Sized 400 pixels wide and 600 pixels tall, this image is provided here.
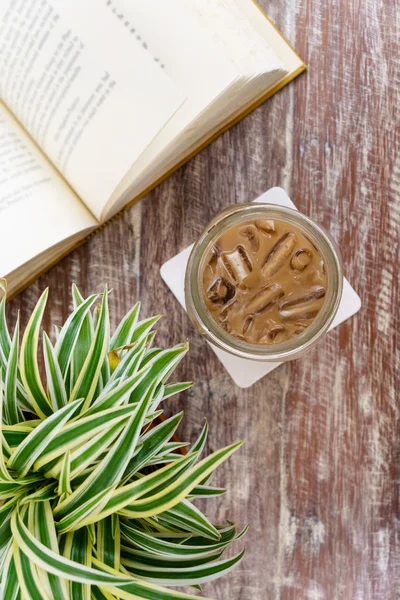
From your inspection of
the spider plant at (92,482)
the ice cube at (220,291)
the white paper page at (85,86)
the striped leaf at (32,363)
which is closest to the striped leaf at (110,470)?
the spider plant at (92,482)

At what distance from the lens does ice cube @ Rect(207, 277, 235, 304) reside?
72cm

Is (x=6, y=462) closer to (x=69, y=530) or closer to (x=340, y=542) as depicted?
(x=69, y=530)

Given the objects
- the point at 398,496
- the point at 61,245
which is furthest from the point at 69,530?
the point at 398,496

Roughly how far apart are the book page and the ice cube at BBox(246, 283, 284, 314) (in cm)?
24

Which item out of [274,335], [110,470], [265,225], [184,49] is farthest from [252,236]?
[110,470]

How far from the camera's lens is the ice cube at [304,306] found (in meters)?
0.71

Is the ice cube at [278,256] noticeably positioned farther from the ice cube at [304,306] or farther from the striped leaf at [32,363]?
the striped leaf at [32,363]

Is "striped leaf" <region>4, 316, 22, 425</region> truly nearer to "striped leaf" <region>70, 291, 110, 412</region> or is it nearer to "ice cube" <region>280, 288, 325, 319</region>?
"striped leaf" <region>70, 291, 110, 412</region>

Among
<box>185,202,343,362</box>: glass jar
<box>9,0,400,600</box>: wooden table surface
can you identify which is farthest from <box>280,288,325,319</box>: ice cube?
<box>9,0,400,600</box>: wooden table surface

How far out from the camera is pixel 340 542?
32.9 inches

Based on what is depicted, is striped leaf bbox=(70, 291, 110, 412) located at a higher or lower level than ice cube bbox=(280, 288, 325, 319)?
higher

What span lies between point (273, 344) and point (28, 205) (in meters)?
0.34

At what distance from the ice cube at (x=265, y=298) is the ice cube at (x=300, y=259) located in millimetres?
31

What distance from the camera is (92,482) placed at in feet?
1.73
